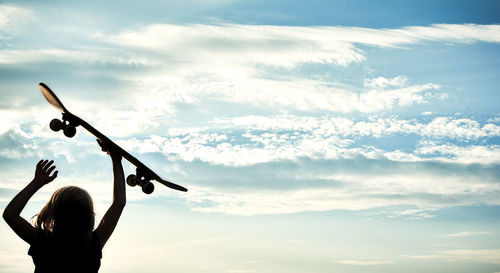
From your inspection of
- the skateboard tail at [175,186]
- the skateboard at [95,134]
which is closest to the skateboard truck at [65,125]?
the skateboard at [95,134]

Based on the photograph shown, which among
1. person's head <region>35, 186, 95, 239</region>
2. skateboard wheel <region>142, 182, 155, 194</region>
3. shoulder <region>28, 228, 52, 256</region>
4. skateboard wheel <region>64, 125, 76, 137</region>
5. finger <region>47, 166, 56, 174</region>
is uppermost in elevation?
skateboard wheel <region>64, 125, 76, 137</region>

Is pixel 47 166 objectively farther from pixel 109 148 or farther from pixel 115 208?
pixel 109 148

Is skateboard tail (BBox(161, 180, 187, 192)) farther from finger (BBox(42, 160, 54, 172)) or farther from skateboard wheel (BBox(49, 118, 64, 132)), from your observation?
finger (BBox(42, 160, 54, 172))

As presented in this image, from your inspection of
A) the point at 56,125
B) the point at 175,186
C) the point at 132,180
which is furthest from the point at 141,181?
the point at 56,125

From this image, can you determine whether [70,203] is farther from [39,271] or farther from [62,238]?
[39,271]

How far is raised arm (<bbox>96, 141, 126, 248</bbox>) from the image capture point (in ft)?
17.5

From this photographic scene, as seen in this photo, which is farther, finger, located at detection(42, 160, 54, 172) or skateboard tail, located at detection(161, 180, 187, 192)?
skateboard tail, located at detection(161, 180, 187, 192)

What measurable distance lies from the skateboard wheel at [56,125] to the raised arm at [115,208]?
1.28 m

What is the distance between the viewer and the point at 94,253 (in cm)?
514

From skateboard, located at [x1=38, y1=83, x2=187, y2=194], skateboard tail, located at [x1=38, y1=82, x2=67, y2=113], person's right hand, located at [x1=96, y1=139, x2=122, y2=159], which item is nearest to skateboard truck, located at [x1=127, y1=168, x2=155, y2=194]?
skateboard, located at [x1=38, y1=83, x2=187, y2=194]

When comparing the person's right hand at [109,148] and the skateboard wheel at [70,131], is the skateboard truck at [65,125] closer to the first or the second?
the skateboard wheel at [70,131]

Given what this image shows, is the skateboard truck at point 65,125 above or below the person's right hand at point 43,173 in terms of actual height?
above

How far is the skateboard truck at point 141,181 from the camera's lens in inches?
278

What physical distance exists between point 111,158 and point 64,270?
1.68m
